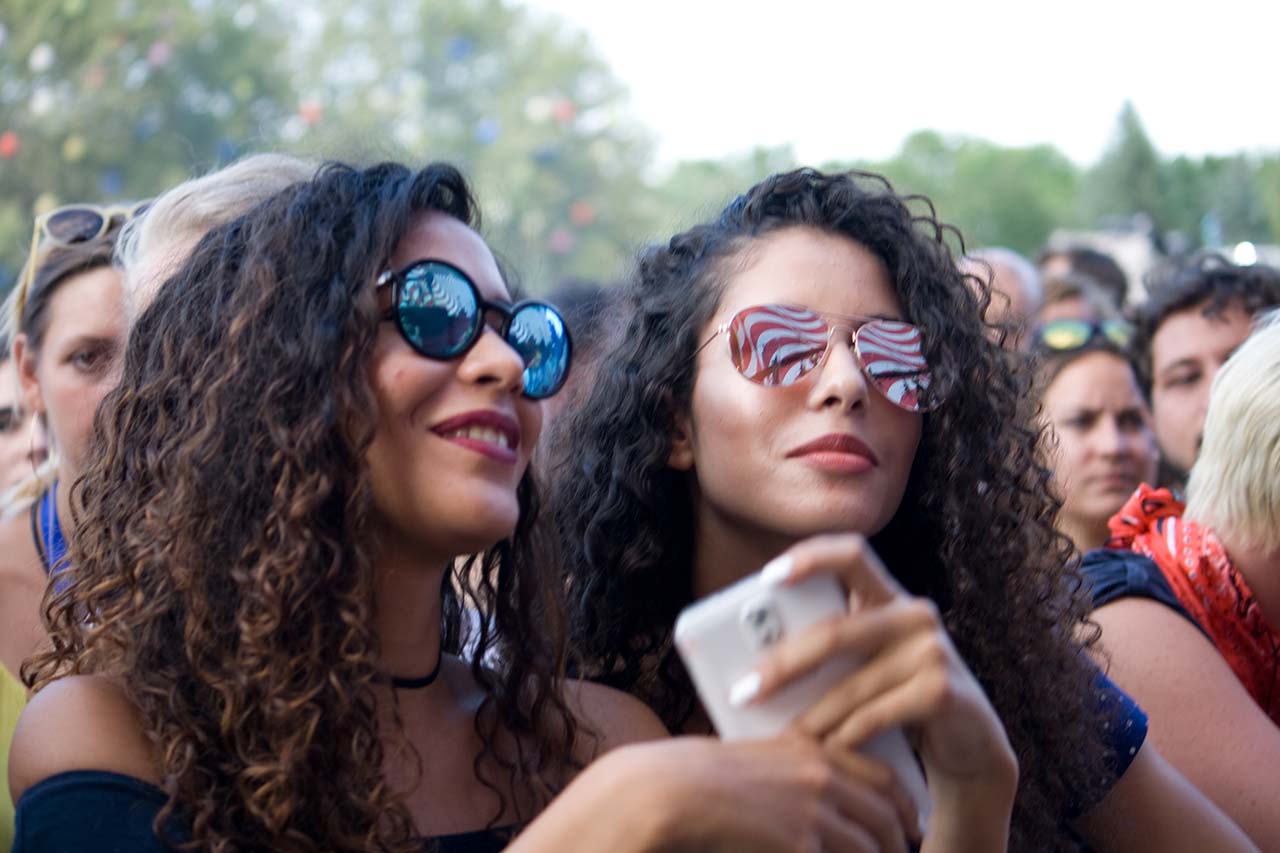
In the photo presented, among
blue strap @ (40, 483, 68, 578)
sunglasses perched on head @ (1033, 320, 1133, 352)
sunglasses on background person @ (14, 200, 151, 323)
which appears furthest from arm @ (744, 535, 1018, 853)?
sunglasses perched on head @ (1033, 320, 1133, 352)

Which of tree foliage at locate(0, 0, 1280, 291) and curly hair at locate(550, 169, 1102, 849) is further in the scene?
tree foliage at locate(0, 0, 1280, 291)

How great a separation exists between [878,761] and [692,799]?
8.9 inches

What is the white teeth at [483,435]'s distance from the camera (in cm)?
191

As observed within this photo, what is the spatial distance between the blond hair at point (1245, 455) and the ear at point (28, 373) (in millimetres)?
2695

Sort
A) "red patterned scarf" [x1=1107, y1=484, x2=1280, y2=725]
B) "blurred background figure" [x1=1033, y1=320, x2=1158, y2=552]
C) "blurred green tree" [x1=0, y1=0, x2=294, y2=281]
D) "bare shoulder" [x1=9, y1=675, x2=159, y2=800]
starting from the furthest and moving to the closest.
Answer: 1. "blurred green tree" [x1=0, y1=0, x2=294, y2=281]
2. "blurred background figure" [x1=1033, y1=320, x2=1158, y2=552]
3. "red patterned scarf" [x1=1107, y1=484, x2=1280, y2=725]
4. "bare shoulder" [x1=9, y1=675, x2=159, y2=800]

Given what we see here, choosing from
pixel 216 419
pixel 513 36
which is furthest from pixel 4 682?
pixel 513 36

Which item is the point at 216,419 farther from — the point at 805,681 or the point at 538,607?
the point at 805,681

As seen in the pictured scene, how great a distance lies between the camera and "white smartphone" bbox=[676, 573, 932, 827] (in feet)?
4.68

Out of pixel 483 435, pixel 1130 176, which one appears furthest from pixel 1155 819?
pixel 1130 176

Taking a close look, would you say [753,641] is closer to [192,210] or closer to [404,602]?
[404,602]

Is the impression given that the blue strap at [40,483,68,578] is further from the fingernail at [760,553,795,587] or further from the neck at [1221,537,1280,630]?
the neck at [1221,537,1280,630]

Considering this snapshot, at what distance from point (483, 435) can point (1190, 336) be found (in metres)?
3.43

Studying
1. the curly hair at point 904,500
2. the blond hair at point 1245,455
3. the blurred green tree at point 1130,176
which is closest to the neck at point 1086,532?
the blond hair at point 1245,455

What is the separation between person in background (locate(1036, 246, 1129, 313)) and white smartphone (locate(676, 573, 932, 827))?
5855 mm
